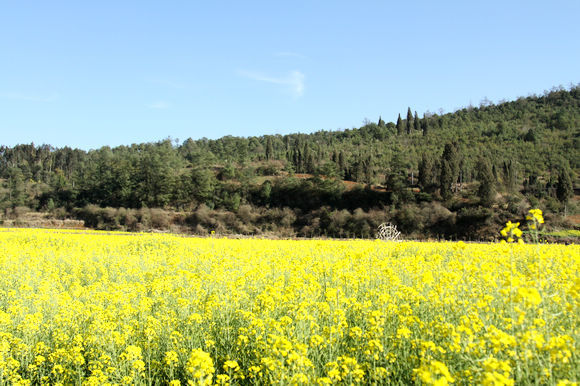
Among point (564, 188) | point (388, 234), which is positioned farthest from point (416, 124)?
point (388, 234)

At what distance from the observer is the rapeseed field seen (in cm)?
292

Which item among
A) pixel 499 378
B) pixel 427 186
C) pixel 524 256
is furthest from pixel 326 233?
pixel 499 378

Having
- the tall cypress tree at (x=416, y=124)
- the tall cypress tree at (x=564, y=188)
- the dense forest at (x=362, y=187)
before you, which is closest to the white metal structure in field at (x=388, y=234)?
the dense forest at (x=362, y=187)

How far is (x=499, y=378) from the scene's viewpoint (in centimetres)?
213

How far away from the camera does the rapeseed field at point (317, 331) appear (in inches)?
115

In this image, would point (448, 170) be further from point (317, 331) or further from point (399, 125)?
point (399, 125)

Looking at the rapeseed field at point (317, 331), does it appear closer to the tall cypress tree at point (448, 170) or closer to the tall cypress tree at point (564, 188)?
the tall cypress tree at point (448, 170)

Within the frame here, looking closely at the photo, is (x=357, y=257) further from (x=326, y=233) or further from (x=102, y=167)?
(x=102, y=167)

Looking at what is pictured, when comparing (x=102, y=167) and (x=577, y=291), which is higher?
(x=102, y=167)

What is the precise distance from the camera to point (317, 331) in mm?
4387

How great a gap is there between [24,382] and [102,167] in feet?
239

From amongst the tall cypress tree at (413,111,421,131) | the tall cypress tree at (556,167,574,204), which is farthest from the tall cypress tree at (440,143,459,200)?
the tall cypress tree at (413,111,421,131)

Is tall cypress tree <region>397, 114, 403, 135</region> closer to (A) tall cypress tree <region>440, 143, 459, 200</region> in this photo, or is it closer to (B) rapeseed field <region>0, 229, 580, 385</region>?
(A) tall cypress tree <region>440, 143, 459, 200</region>

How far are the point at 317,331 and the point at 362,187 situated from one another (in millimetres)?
45874
